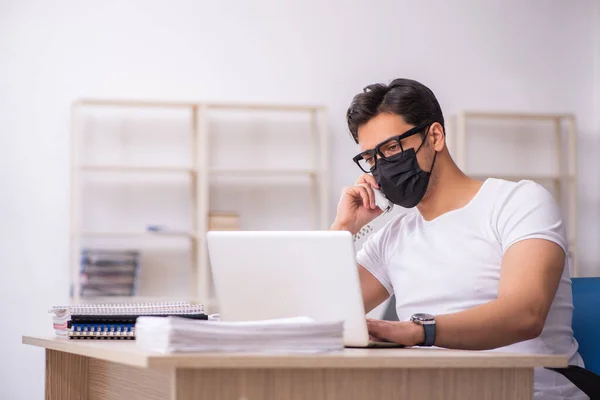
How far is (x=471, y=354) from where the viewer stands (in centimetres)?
131

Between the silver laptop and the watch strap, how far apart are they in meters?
0.11

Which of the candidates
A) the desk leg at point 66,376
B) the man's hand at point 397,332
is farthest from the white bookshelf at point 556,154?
the man's hand at point 397,332

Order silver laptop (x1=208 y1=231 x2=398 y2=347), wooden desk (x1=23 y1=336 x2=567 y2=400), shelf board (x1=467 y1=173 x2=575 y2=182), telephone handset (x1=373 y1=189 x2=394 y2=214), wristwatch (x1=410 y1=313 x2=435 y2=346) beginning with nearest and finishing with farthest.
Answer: wooden desk (x1=23 y1=336 x2=567 y2=400) < silver laptop (x1=208 y1=231 x2=398 y2=347) < wristwatch (x1=410 y1=313 x2=435 y2=346) < telephone handset (x1=373 y1=189 x2=394 y2=214) < shelf board (x1=467 y1=173 x2=575 y2=182)

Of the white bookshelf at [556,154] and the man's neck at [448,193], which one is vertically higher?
the white bookshelf at [556,154]

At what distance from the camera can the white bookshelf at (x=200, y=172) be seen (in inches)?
188

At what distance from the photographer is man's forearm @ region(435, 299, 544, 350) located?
164cm

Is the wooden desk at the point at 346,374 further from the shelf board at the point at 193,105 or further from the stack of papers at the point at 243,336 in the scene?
the shelf board at the point at 193,105

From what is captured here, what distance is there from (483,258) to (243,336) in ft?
3.04

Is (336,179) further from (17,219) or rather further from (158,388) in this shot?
(158,388)

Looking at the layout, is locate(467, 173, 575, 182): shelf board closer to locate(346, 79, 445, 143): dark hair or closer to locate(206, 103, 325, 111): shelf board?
locate(206, 103, 325, 111): shelf board

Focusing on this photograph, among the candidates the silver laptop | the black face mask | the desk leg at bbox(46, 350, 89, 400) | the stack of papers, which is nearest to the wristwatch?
the silver laptop

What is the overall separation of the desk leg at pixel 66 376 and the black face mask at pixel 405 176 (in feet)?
2.87

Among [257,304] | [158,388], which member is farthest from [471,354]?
[158,388]

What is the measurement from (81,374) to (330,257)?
912 mm
